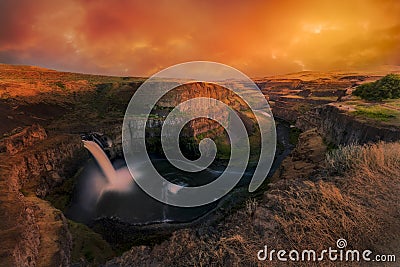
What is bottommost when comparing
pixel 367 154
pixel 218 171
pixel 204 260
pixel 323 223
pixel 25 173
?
pixel 218 171

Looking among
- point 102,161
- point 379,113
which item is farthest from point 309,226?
point 102,161

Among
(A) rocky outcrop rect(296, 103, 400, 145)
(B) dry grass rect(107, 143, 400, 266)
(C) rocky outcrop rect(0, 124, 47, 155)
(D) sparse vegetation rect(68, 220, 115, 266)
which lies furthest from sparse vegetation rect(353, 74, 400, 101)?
(C) rocky outcrop rect(0, 124, 47, 155)

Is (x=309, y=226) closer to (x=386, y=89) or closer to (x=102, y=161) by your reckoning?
(x=102, y=161)

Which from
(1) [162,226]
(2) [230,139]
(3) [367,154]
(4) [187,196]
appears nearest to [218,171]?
(4) [187,196]

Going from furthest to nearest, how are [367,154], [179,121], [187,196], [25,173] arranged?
[179,121], [187,196], [25,173], [367,154]

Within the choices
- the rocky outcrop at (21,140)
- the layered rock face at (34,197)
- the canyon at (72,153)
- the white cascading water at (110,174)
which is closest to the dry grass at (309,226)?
the canyon at (72,153)

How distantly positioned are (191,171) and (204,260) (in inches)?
1571

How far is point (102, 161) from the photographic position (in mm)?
41156

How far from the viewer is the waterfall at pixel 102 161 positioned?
3828 cm

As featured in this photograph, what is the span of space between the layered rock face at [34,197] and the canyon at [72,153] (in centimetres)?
6

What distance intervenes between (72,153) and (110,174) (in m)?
7.12

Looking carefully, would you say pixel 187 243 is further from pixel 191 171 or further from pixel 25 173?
pixel 191 171

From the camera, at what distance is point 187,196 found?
3503 cm

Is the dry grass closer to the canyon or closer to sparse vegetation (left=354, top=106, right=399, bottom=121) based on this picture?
the canyon
